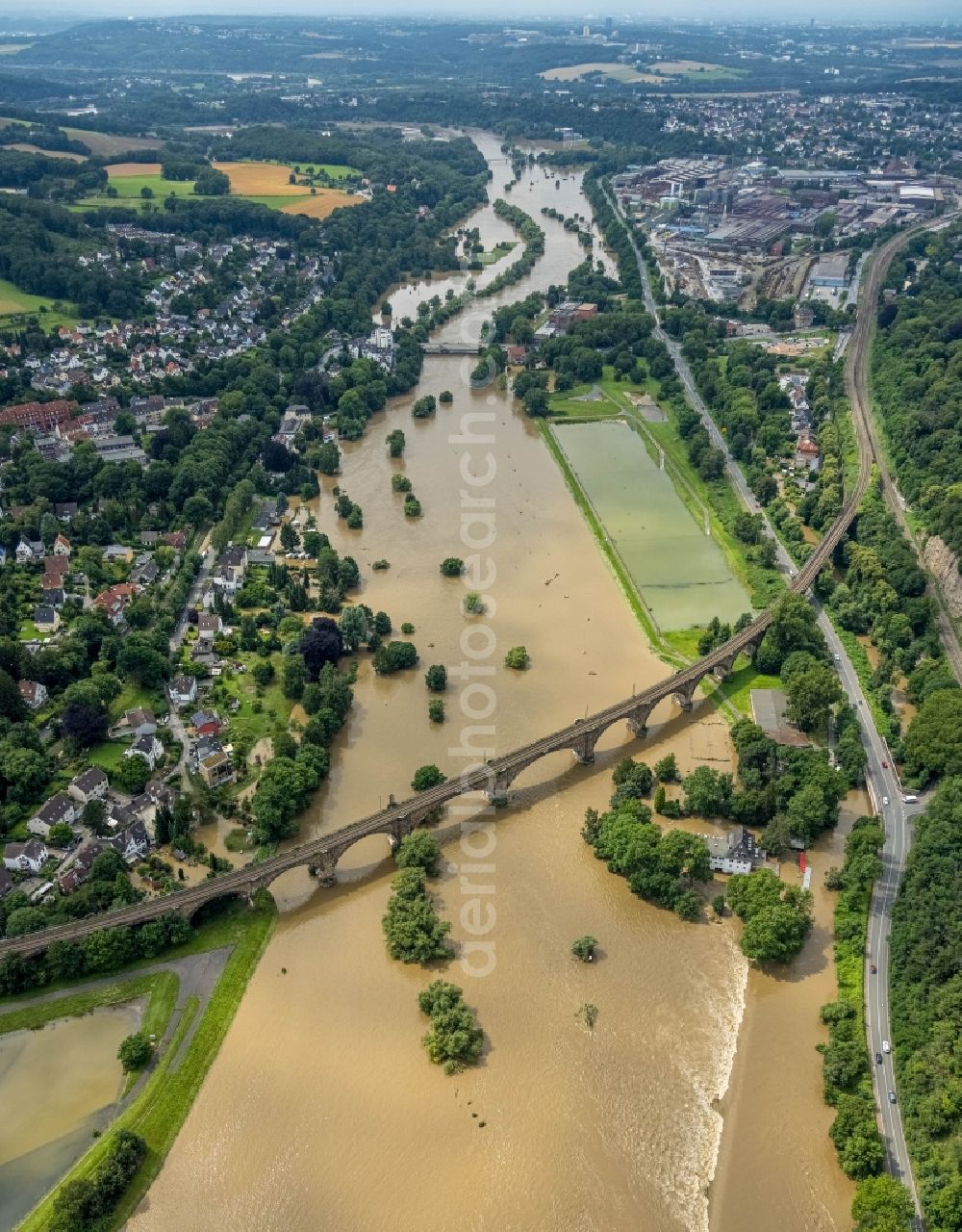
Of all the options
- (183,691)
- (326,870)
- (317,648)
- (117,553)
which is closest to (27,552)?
(117,553)

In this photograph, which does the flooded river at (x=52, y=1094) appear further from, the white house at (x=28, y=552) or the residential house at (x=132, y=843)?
the white house at (x=28, y=552)

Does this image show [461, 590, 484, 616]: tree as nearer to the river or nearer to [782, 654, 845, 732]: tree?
the river

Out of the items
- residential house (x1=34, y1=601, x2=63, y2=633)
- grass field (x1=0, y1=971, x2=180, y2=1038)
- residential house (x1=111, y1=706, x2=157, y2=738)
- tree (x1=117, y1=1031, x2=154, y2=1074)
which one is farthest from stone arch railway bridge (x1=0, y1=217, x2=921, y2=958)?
residential house (x1=34, y1=601, x2=63, y2=633)

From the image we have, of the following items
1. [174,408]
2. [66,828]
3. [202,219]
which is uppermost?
[202,219]

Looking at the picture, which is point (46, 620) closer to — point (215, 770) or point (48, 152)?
point (215, 770)

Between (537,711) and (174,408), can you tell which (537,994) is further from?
(174,408)

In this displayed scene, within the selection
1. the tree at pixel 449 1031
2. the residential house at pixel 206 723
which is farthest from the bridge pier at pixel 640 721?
the residential house at pixel 206 723

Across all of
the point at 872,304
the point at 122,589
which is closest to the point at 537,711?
the point at 122,589
